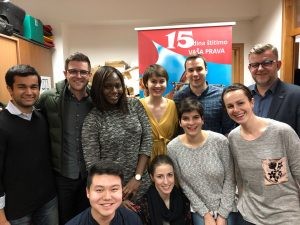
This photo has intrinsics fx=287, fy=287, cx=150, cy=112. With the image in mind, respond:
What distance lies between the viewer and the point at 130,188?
71.0 inches

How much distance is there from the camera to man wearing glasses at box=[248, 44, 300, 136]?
1819 millimetres

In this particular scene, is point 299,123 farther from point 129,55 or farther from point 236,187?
point 129,55

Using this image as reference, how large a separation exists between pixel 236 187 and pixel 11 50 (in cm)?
315

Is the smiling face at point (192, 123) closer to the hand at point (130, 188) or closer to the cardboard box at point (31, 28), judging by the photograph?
the hand at point (130, 188)

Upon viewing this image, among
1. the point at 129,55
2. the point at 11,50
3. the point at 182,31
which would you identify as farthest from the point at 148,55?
the point at 11,50

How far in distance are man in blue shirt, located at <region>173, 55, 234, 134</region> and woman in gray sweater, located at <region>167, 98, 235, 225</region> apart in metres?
0.35

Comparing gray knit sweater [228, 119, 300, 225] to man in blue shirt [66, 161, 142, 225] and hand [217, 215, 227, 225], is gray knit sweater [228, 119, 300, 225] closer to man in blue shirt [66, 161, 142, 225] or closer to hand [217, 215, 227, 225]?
hand [217, 215, 227, 225]

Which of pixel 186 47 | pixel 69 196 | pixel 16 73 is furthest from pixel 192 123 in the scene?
pixel 186 47

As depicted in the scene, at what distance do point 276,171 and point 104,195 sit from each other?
2.84 ft

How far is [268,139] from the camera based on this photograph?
4.81 ft

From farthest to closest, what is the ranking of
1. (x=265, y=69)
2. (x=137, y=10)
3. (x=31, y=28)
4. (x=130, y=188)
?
(x=137, y=10), (x=31, y=28), (x=265, y=69), (x=130, y=188)

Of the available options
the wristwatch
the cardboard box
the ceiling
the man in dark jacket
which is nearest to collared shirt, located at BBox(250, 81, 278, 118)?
the wristwatch

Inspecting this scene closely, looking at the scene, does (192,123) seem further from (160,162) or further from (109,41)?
(109,41)

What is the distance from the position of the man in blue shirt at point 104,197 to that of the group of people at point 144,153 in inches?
3.7
